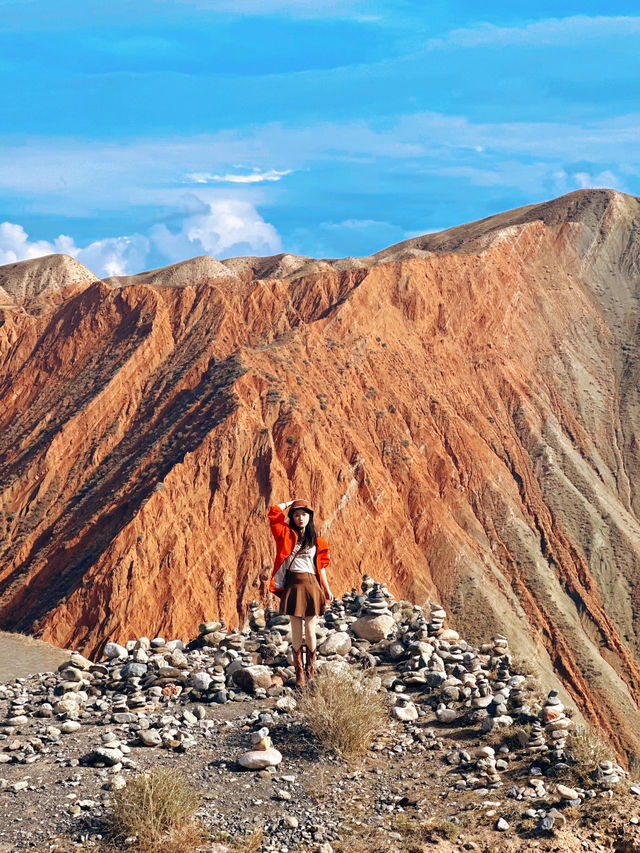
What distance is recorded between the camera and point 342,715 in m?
10.8

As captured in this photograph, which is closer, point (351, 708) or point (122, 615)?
point (351, 708)

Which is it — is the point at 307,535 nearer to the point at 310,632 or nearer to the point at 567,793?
the point at 310,632

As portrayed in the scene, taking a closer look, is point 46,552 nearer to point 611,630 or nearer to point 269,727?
point 611,630

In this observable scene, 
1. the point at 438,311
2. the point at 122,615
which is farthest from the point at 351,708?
the point at 438,311

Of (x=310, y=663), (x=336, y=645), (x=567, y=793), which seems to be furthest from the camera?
(x=336, y=645)

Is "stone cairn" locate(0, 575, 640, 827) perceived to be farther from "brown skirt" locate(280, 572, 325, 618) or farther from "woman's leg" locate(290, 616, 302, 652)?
"brown skirt" locate(280, 572, 325, 618)

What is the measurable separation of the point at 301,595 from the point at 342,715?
1826mm

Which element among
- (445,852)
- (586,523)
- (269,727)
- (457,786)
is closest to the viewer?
(445,852)

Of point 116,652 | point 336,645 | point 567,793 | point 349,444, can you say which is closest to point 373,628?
point 336,645

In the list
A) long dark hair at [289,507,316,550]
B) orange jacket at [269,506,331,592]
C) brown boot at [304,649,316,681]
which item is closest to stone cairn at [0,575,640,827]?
brown boot at [304,649,316,681]

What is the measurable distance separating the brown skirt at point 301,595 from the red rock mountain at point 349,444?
102 feet

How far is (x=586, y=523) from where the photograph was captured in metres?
60.4

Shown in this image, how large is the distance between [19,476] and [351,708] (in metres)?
48.4

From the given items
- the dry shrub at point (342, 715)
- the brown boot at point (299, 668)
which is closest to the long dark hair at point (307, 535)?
the brown boot at point (299, 668)
